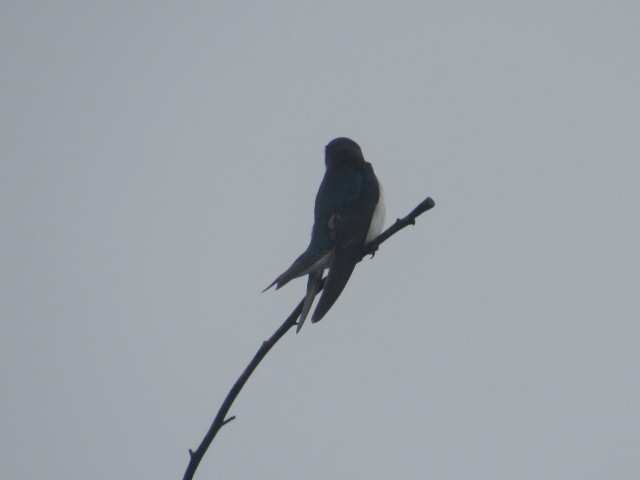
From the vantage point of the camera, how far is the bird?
3531 millimetres

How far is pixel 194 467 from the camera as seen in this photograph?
5.14ft

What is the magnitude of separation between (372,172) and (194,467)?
3.52 metres

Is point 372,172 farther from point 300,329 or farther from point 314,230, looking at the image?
point 300,329

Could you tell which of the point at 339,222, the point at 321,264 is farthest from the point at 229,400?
the point at 339,222

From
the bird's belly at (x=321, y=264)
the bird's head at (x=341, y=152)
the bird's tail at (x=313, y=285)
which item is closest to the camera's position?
the bird's tail at (x=313, y=285)

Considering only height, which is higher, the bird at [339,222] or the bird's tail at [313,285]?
the bird at [339,222]

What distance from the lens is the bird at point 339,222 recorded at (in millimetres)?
3531

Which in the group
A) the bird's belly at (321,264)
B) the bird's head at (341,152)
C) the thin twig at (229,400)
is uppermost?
the bird's head at (341,152)

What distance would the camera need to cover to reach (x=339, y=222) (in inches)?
172

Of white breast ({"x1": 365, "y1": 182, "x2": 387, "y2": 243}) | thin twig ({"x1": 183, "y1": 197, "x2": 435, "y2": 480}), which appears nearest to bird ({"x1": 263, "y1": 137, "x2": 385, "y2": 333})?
white breast ({"x1": 365, "y1": 182, "x2": 387, "y2": 243})

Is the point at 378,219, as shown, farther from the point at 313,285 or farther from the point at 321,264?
the point at 313,285

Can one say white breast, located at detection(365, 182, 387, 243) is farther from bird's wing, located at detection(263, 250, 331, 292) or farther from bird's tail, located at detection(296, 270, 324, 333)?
bird's tail, located at detection(296, 270, 324, 333)

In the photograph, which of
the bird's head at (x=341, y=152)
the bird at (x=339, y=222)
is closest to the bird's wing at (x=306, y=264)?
the bird at (x=339, y=222)

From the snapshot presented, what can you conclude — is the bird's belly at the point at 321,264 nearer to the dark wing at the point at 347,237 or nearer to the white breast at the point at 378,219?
the dark wing at the point at 347,237
